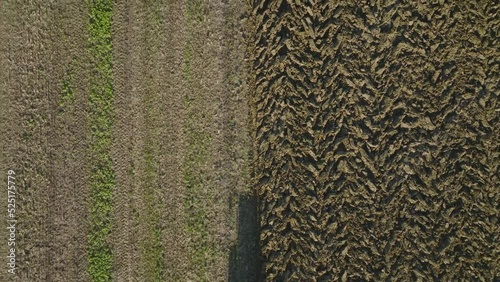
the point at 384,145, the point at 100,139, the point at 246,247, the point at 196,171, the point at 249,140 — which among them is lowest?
the point at 246,247

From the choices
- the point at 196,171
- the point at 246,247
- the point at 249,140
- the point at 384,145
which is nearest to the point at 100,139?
the point at 196,171

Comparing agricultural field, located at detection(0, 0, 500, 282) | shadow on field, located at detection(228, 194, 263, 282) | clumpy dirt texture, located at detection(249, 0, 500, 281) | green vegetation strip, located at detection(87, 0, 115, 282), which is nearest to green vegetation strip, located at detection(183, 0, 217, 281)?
agricultural field, located at detection(0, 0, 500, 282)

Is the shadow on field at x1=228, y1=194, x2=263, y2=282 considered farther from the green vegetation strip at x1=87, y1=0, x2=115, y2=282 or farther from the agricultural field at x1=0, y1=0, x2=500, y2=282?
the green vegetation strip at x1=87, y1=0, x2=115, y2=282

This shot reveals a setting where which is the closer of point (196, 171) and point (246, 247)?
point (246, 247)

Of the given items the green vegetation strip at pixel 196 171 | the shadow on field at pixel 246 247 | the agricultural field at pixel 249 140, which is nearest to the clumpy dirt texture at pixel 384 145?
the agricultural field at pixel 249 140

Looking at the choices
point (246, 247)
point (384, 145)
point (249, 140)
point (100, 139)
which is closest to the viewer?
point (384, 145)

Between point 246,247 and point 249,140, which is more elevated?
point 249,140

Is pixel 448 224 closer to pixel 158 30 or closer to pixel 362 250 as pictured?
pixel 362 250

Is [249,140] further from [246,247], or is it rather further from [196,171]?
[246,247]
